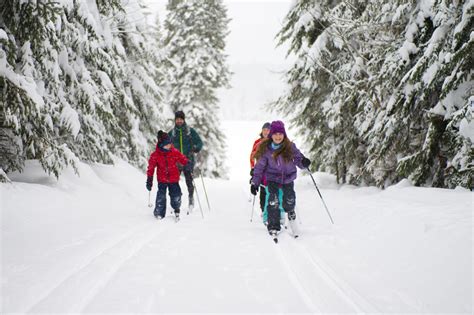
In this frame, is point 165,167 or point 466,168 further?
point 165,167

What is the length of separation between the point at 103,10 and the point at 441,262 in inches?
372

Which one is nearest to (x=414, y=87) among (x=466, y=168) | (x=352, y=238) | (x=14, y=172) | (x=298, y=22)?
(x=466, y=168)

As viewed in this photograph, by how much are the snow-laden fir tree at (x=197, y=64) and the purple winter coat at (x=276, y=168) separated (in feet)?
50.7

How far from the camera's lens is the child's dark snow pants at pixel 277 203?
6213mm

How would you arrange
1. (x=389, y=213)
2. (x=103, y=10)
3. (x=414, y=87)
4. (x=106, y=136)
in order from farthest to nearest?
1. (x=106, y=136)
2. (x=103, y=10)
3. (x=414, y=87)
4. (x=389, y=213)

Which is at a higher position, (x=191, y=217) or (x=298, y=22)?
(x=298, y=22)

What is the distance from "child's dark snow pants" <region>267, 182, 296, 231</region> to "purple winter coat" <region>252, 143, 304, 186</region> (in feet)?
0.42

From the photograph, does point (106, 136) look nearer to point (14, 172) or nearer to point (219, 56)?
point (14, 172)

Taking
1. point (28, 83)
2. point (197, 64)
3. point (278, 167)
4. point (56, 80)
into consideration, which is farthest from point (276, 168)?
point (197, 64)

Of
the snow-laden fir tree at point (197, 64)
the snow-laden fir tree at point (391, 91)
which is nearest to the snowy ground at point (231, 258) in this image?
the snow-laden fir tree at point (391, 91)

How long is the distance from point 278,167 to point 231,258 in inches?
85.3

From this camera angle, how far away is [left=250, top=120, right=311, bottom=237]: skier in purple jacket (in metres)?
6.31

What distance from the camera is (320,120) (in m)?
11.8

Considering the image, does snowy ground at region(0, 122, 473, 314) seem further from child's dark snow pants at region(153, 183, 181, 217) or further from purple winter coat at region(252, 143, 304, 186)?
purple winter coat at region(252, 143, 304, 186)
